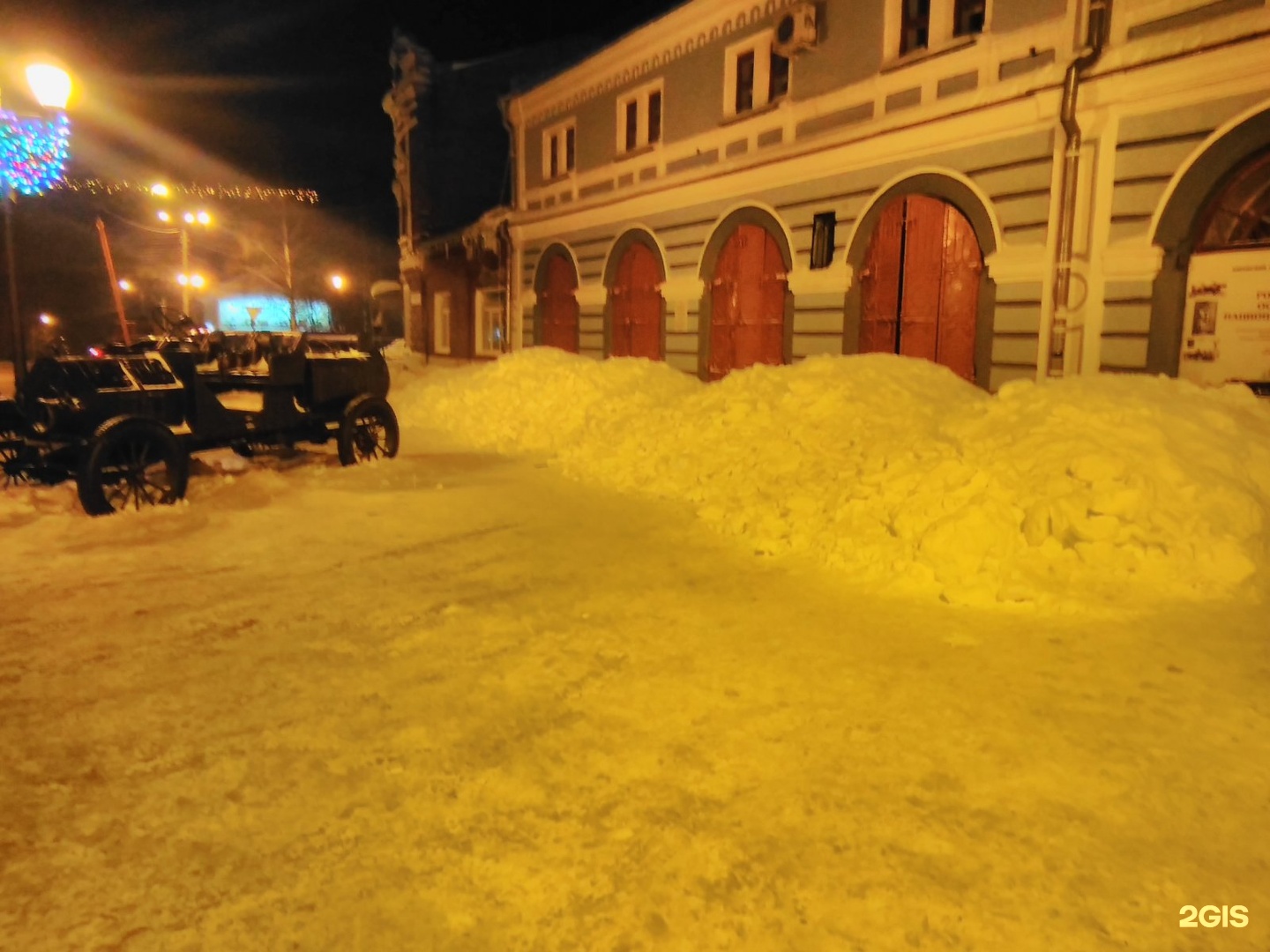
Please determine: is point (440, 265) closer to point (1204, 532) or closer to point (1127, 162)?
point (1127, 162)

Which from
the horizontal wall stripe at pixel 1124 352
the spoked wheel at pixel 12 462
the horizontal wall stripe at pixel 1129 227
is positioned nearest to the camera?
the spoked wheel at pixel 12 462

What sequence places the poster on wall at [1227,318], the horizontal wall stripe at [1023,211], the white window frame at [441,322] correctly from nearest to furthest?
the poster on wall at [1227,318] < the horizontal wall stripe at [1023,211] < the white window frame at [441,322]

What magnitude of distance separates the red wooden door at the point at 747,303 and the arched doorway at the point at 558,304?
201 inches

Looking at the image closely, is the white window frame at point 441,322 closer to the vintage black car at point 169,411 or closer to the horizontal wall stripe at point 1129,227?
the vintage black car at point 169,411

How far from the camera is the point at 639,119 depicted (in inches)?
655

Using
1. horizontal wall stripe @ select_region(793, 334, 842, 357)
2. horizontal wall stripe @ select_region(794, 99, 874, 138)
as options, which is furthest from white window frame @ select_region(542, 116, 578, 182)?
horizontal wall stripe @ select_region(793, 334, 842, 357)

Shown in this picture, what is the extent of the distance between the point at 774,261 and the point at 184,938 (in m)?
12.7

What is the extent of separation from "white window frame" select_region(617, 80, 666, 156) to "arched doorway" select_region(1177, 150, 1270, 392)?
9.99m

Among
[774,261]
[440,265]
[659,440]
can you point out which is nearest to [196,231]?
[440,265]

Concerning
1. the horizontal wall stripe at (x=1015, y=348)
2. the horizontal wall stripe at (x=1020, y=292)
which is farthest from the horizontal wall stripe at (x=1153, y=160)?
the horizontal wall stripe at (x=1015, y=348)

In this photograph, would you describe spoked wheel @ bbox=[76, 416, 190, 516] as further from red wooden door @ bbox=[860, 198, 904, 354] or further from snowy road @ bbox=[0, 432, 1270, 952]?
red wooden door @ bbox=[860, 198, 904, 354]

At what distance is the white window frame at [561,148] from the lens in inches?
742

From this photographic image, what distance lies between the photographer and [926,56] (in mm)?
10828

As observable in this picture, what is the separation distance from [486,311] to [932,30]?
15.3 m
